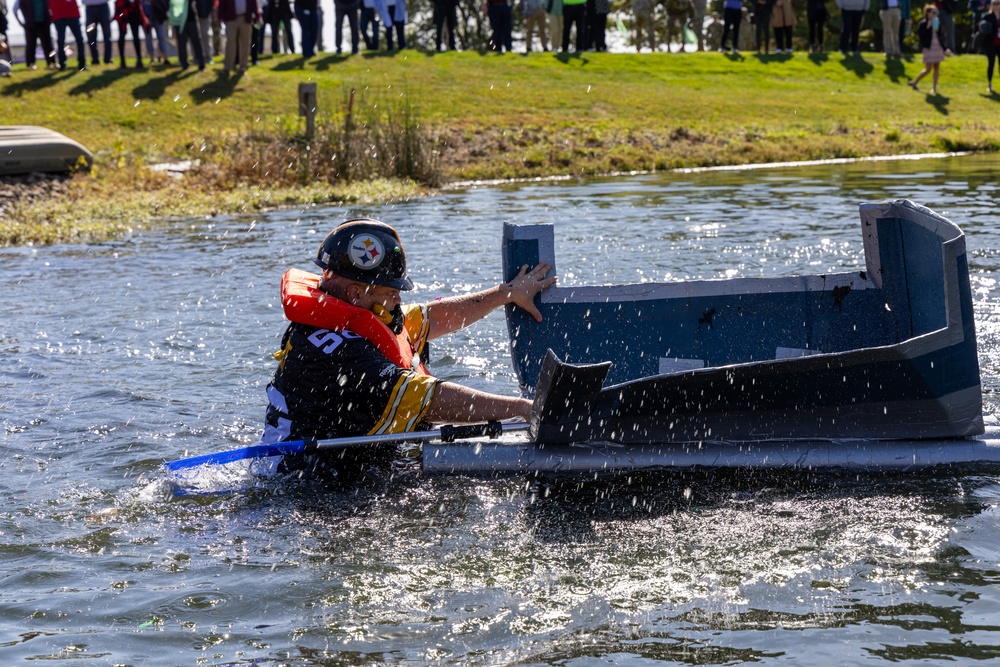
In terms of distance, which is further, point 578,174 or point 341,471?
point 578,174

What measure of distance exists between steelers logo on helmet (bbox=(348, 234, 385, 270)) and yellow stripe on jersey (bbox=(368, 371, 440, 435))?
0.50 meters

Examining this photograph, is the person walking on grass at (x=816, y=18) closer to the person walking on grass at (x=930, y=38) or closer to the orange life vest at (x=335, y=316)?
the person walking on grass at (x=930, y=38)

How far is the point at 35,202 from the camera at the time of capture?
16.8m

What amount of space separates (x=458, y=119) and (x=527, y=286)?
18.3m

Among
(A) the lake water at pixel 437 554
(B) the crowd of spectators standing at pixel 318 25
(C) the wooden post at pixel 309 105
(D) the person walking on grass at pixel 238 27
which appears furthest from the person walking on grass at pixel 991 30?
(A) the lake water at pixel 437 554

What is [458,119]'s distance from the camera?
79.5 ft

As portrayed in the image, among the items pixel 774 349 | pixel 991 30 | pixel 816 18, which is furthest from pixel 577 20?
pixel 774 349

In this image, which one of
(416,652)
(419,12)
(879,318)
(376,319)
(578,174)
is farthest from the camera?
(419,12)

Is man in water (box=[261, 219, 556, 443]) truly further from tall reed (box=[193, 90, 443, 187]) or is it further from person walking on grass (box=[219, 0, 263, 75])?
person walking on grass (box=[219, 0, 263, 75])

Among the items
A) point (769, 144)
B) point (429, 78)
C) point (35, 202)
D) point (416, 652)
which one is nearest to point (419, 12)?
point (429, 78)

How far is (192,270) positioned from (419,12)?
44627 millimetres

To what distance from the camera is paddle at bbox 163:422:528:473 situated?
5.38 metres

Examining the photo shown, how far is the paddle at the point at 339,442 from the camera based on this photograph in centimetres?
538

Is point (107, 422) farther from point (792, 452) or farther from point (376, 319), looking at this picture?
point (792, 452)
